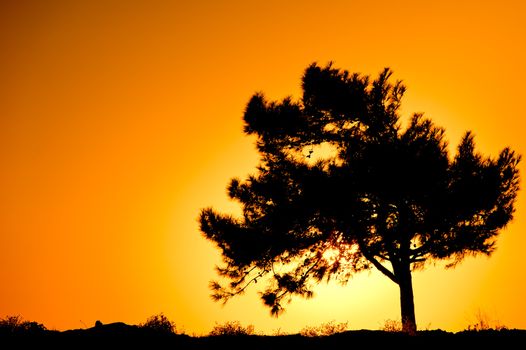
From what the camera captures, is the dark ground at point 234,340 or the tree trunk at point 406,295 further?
the tree trunk at point 406,295

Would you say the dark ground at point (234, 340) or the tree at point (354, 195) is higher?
the tree at point (354, 195)

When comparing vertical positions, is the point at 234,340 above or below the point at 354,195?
below

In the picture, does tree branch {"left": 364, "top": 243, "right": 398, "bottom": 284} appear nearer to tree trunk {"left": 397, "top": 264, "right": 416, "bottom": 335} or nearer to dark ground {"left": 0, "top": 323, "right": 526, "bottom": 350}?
tree trunk {"left": 397, "top": 264, "right": 416, "bottom": 335}

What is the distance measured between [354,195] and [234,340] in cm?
764

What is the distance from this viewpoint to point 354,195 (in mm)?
16312

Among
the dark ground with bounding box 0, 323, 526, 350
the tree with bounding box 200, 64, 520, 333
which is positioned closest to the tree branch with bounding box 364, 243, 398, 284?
the tree with bounding box 200, 64, 520, 333

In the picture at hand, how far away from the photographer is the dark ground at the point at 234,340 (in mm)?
9320

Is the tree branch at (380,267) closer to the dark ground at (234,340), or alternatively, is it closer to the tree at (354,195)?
the tree at (354,195)

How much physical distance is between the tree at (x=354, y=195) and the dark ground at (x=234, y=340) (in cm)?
566

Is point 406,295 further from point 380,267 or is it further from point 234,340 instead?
point 234,340

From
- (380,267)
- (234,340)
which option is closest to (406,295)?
(380,267)

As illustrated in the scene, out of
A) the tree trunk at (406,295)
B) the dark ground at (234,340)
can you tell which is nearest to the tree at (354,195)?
the tree trunk at (406,295)

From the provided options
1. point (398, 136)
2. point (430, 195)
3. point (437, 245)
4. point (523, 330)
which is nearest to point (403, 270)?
point (437, 245)

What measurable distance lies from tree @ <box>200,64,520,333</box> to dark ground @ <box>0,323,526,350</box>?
223 inches
